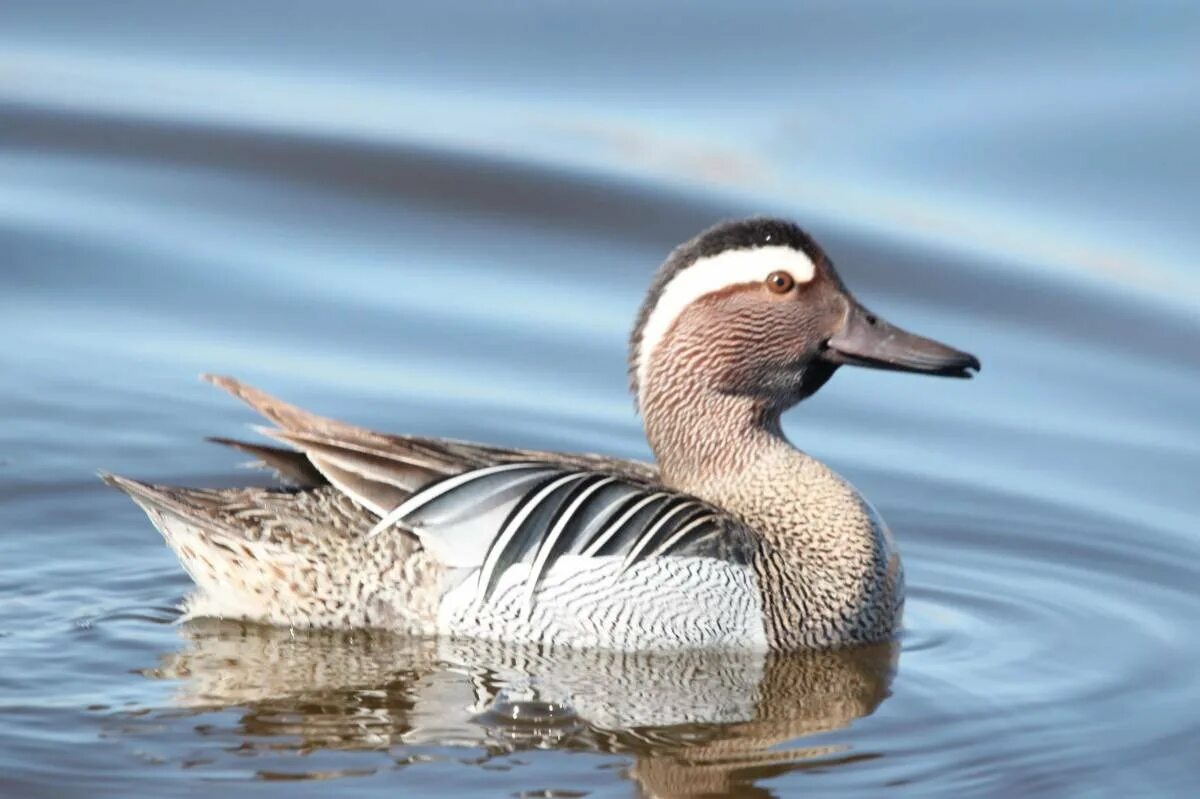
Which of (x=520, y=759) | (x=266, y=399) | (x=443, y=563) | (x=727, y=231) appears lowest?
(x=520, y=759)

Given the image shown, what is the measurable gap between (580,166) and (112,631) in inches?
210

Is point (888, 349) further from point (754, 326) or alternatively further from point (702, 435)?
point (702, 435)

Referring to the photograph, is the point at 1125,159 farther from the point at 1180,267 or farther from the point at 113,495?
the point at 113,495

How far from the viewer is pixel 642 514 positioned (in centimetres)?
782

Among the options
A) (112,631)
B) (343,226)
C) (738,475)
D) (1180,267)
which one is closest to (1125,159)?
(1180,267)

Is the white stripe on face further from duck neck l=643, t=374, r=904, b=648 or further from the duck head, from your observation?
duck neck l=643, t=374, r=904, b=648

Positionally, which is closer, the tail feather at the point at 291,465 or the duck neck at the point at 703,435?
the tail feather at the point at 291,465

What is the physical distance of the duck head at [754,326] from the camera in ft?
26.2

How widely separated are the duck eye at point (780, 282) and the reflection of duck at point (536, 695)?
122 centimetres

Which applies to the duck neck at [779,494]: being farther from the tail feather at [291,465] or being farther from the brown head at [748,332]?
the tail feather at [291,465]

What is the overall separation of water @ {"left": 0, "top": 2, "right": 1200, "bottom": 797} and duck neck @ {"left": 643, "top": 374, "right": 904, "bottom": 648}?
215 mm

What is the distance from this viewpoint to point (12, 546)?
8.45 meters

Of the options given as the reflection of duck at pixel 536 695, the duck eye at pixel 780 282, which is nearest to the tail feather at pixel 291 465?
the reflection of duck at pixel 536 695

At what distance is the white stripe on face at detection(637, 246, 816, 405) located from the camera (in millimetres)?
7988
